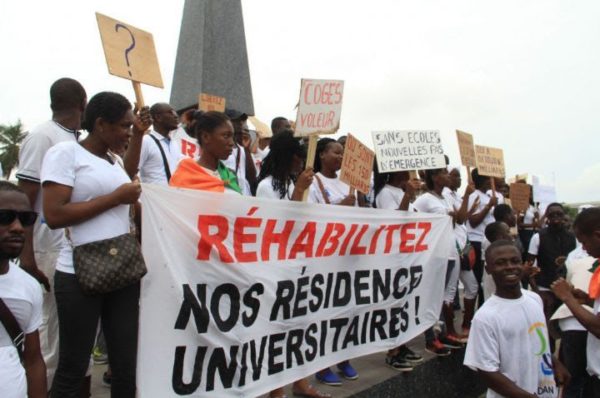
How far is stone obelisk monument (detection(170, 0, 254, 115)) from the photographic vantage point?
10297 millimetres

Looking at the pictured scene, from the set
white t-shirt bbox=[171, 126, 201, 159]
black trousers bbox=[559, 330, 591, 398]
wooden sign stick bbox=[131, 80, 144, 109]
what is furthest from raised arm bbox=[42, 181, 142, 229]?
black trousers bbox=[559, 330, 591, 398]

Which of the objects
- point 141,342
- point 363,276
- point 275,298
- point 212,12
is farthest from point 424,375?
point 212,12

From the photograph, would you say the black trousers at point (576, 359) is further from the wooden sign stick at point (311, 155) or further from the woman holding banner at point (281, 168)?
the wooden sign stick at point (311, 155)

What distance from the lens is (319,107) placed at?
438 cm

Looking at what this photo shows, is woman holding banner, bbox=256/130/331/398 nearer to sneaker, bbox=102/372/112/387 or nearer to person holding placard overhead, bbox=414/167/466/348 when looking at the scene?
sneaker, bbox=102/372/112/387

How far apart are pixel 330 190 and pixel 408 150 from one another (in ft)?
3.35

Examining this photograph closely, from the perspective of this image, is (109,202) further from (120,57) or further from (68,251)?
(120,57)

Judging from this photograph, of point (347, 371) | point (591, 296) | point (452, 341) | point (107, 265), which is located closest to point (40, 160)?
point (107, 265)

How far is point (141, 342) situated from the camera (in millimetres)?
2895

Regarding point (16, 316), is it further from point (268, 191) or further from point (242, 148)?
point (242, 148)

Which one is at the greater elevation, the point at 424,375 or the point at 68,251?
the point at 68,251

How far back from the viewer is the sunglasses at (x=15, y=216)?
212 centimetres

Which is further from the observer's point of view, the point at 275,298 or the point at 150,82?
the point at 150,82

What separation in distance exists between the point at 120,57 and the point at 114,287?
2069 millimetres
